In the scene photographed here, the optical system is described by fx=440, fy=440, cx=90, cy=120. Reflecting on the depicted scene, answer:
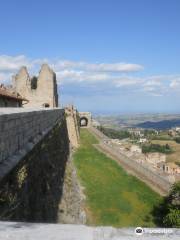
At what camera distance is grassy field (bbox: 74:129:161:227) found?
67.0ft

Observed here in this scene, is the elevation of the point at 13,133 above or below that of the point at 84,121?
above

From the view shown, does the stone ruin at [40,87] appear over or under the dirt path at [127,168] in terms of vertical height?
over

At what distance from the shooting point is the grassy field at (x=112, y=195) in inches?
804

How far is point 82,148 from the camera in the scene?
4009 cm

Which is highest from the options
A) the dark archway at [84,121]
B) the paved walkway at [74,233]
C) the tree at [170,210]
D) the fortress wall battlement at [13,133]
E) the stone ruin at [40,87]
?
the stone ruin at [40,87]

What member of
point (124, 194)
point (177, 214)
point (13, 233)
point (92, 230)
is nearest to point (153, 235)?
point (92, 230)

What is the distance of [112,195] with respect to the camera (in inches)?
957

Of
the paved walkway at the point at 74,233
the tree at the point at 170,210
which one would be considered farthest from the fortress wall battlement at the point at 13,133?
the tree at the point at 170,210

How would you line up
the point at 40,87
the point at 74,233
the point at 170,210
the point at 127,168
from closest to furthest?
the point at 74,233, the point at 170,210, the point at 127,168, the point at 40,87

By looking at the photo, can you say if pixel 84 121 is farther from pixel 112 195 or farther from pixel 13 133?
pixel 13 133

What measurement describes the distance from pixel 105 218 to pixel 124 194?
5193 millimetres

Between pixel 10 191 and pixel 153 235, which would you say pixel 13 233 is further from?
pixel 10 191

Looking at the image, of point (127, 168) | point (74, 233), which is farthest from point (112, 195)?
point (74, 233)

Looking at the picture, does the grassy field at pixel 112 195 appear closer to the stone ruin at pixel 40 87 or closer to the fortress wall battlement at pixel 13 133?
the stone ruin at pixel 40 87
